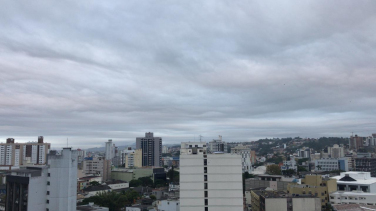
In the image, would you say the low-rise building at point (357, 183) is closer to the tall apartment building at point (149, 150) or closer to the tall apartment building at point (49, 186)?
the tall apartment building at point (49, 186)

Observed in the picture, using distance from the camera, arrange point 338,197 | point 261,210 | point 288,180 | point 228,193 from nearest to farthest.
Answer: point 228,193
point 261,210
point 338,197
point 288,180

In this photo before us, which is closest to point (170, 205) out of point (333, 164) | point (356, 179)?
point (356, 179)

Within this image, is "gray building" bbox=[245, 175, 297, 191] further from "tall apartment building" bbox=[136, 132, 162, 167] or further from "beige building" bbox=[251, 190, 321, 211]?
"tall apartment building" bbox=[136, 132, 162, 167]

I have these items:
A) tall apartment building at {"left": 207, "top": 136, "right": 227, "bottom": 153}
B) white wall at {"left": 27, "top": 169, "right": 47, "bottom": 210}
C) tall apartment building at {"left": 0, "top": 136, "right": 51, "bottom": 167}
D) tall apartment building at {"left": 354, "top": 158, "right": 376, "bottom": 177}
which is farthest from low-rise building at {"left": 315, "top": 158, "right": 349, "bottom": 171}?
tall apartment building at {"left": 0, "top": 136, "right": 51, "bottom": 167}

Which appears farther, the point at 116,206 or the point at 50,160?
Answer: the point at 116,206

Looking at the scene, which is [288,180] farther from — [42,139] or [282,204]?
[42,139]


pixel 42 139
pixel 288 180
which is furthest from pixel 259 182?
pixel 42 139
